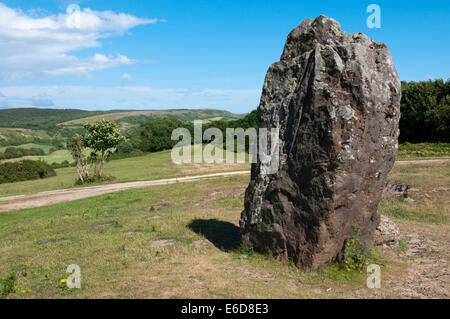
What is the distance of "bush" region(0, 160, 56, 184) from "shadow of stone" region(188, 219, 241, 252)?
4163cm

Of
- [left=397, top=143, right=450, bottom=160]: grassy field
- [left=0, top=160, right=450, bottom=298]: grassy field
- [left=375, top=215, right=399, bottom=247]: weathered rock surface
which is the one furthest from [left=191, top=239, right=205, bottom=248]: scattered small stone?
[left=397, top=143, right=450, bottom=160]: grassy field

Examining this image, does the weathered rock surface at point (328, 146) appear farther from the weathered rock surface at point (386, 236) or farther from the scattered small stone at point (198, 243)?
the scattered small stone at point (198, 243)

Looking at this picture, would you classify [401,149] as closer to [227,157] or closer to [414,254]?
[227,157]

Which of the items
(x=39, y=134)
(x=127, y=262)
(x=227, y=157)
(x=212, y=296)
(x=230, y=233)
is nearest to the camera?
(x=212, y=296)

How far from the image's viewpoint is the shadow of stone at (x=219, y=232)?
1114 centimetres

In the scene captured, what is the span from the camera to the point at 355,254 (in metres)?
8.72

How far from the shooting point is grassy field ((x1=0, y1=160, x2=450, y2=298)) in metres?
7.57

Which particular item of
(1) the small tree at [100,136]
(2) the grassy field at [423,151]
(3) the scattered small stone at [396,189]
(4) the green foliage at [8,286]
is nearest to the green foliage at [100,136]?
(1) the small tree at [100,136]

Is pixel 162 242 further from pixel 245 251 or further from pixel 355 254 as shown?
pixel 355 254

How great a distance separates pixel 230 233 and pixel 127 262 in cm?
402

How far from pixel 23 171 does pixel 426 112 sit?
174ft

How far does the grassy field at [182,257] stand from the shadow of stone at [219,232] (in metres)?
0.03
